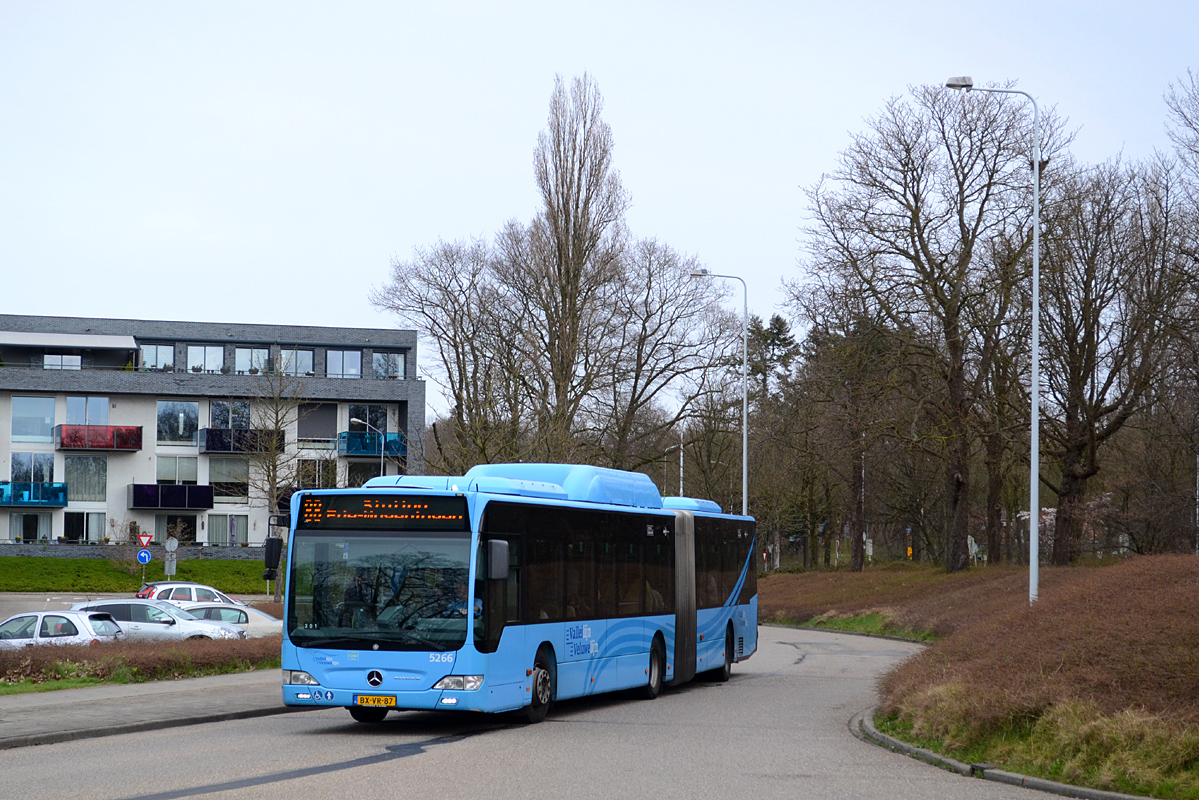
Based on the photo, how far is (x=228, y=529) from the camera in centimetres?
6612

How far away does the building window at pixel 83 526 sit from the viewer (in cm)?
6431

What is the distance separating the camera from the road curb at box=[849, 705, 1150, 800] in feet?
33.4

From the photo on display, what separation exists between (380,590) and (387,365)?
55.8 metres

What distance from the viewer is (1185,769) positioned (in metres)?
10.0

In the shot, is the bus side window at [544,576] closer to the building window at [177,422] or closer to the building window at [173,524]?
the building window at [173,524]

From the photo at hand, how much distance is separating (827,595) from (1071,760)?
127 feet

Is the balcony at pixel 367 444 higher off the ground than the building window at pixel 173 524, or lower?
higher

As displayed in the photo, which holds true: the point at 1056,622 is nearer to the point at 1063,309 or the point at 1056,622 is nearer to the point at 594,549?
the point at 594,549

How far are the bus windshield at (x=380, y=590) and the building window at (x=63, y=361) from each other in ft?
184

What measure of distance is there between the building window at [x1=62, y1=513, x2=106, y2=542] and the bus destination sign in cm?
5357

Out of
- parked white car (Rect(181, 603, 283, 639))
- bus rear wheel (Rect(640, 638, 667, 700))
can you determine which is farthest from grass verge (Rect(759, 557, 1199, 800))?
parked white car (Rect(181, 603, 283, 639))

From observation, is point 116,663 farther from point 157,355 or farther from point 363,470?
point 157,355

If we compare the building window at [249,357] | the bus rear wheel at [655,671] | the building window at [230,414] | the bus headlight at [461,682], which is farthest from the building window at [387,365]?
the bus headlight at [461,682]

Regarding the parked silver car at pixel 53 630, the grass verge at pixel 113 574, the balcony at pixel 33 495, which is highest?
the balcony at pixel 33 495
